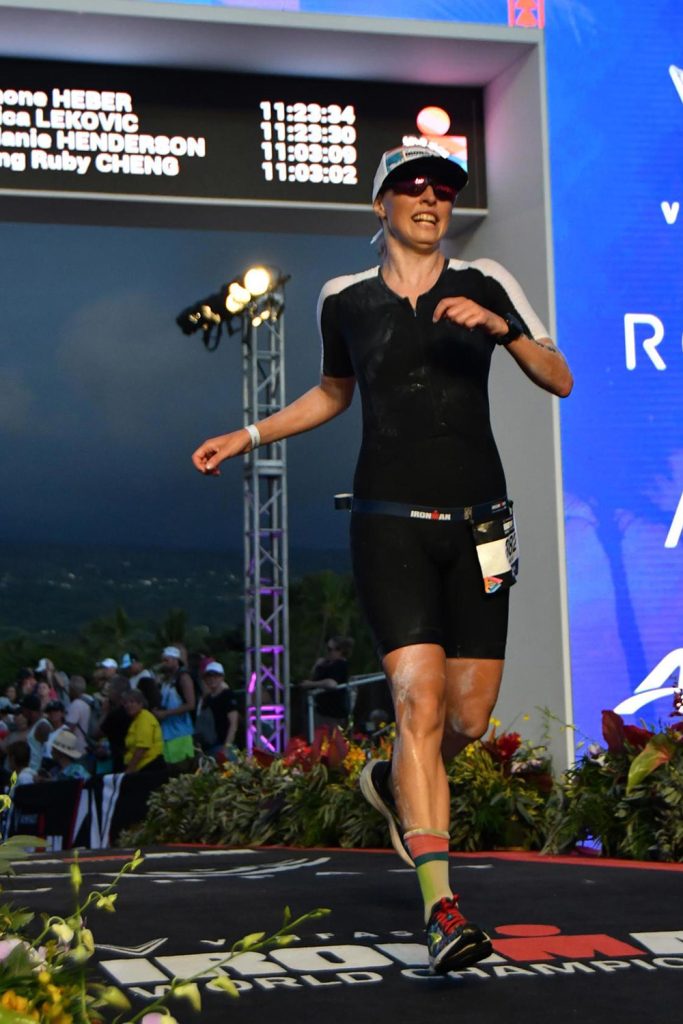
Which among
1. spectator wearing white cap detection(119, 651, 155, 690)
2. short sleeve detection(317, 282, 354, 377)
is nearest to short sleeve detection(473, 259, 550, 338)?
short sleeve detection(317, 282, 354, 377)

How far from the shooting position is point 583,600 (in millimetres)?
7172

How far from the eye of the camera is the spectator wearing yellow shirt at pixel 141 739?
10.1 meters

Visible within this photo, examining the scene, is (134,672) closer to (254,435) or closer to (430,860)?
(254,435)

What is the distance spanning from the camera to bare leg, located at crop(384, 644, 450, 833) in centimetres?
292

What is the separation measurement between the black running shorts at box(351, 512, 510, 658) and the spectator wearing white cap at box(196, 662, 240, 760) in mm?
7689

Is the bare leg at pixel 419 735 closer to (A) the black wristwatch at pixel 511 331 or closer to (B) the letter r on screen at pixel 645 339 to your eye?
(A) the black wristwatch at pixel 511 331

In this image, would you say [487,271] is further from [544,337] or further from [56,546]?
[56,546]

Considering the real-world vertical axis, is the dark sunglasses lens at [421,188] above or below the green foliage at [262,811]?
above

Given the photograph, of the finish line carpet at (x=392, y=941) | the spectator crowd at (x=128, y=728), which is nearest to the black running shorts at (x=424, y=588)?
the finish line carpet at (x=392, y=941)

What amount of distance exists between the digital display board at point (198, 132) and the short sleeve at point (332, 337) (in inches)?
155

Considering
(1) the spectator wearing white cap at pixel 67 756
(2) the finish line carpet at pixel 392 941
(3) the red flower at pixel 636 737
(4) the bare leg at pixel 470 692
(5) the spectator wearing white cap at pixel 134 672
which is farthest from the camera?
(5) the spectator wearing white cap at pixel 134 672

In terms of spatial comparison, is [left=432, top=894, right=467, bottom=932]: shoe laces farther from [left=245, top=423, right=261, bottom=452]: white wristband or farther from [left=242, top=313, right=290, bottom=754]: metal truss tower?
[left=242, top=313, right=290, bottom=754]: metal truss tower

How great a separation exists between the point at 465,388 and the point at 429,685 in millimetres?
722

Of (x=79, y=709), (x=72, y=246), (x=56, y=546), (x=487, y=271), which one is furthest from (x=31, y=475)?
(x=487, y=271)
